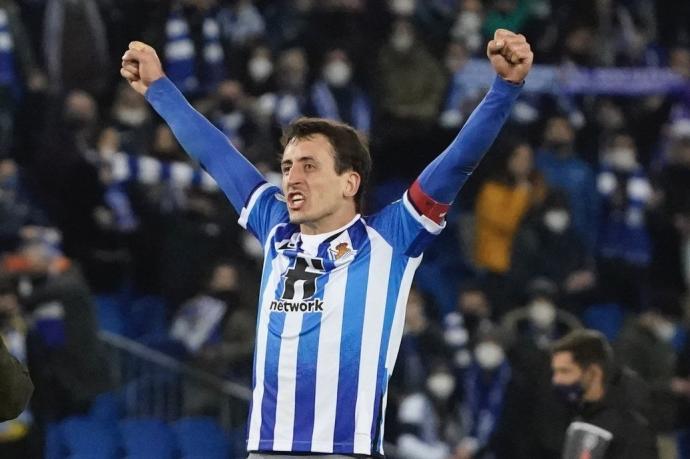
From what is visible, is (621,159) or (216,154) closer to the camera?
(216,154)

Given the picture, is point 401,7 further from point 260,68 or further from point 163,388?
point 163,388

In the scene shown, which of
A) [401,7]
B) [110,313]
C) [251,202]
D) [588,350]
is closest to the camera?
[251,202]

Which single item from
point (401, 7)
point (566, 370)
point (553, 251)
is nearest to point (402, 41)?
point (401, 7)

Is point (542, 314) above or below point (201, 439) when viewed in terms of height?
above

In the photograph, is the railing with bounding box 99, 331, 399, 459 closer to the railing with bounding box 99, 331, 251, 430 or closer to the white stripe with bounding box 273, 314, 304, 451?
the railing with bounding box 99, 331, 251, 430

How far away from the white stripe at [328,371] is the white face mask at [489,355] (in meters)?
6.54

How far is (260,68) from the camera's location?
44.3ft

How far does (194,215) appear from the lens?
475 inches

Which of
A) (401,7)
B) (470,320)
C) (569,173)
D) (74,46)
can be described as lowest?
(470,320)

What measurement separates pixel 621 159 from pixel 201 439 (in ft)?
17.0

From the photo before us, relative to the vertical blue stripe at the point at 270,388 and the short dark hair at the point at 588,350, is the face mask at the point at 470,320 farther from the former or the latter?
the vertical blue stripe at the point at 270,388

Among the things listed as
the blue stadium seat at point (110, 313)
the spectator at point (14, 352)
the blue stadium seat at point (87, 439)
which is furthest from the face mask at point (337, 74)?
the spectator at point (14, 352)

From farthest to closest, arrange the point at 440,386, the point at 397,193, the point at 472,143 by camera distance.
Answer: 1. the point at 397,193
2. the point at 440,386
3. the point at 472,143

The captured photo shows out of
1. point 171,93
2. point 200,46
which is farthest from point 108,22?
point 171,93
